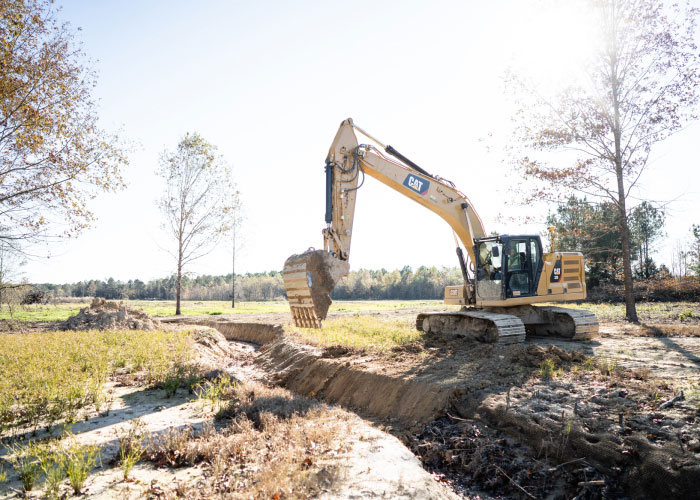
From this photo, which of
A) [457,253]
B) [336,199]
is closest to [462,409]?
[336,199]

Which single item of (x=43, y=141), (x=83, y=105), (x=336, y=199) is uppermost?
(x=83, y=105)

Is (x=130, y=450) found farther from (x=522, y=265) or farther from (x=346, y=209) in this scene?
(x=522, y=265)

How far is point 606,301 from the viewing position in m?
29.3

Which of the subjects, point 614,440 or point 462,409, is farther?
point 462,409

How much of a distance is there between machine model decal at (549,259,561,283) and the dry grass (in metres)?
7.64

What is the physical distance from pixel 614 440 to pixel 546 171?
14.2m

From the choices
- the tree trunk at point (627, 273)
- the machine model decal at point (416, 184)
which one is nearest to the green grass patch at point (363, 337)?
the machine model decal at point (416, 184)

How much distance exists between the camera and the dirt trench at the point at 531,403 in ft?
15.2

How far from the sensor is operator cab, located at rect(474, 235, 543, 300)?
11422 mm

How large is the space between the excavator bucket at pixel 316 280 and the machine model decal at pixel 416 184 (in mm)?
3348

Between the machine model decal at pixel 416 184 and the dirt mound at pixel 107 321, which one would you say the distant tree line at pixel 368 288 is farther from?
the machine model decal at pixel 416 184

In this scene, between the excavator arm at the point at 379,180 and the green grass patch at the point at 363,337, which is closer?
the excavator arm at the point at 379,180

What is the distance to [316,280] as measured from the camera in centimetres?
906

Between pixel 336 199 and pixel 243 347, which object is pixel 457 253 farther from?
pixel 243 347
